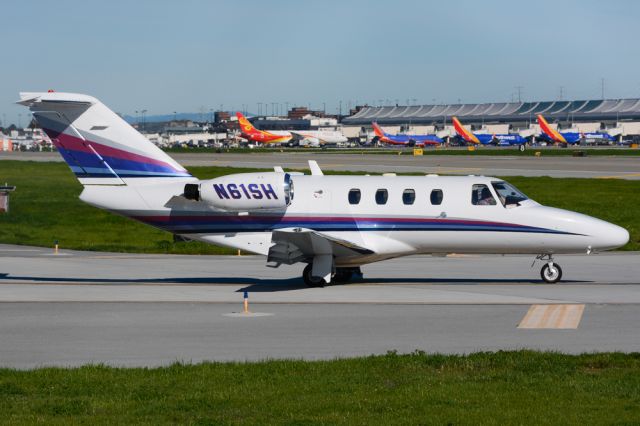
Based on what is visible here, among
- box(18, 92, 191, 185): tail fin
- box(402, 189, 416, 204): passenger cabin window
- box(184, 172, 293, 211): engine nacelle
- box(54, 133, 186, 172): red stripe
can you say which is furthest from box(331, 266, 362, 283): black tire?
box(54, 133, 186, 172): red stripe

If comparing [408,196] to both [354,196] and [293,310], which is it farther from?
[293,310]

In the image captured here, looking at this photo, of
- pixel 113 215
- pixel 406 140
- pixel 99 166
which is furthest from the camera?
pixel 406 140

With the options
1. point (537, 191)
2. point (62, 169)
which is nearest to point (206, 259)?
point (537, 191)

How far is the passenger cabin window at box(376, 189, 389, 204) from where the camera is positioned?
2778cm

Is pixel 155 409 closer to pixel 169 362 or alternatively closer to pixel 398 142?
pixel 169 362

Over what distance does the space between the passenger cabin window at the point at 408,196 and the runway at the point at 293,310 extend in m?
2.22

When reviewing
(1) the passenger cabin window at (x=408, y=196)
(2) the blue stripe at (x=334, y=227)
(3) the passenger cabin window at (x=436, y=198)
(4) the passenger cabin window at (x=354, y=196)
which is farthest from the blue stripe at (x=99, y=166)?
(3) the passenger cabin window at (x=436, y=198)

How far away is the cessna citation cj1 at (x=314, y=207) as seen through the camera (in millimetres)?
27438

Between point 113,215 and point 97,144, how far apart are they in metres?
22.0

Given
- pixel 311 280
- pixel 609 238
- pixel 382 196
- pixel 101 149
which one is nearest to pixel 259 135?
pixel 101 149

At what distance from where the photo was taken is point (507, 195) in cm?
2786

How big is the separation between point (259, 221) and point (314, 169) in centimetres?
374

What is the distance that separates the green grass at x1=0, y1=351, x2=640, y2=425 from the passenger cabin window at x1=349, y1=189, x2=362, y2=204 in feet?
35.8

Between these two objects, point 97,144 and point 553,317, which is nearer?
point 553,317
